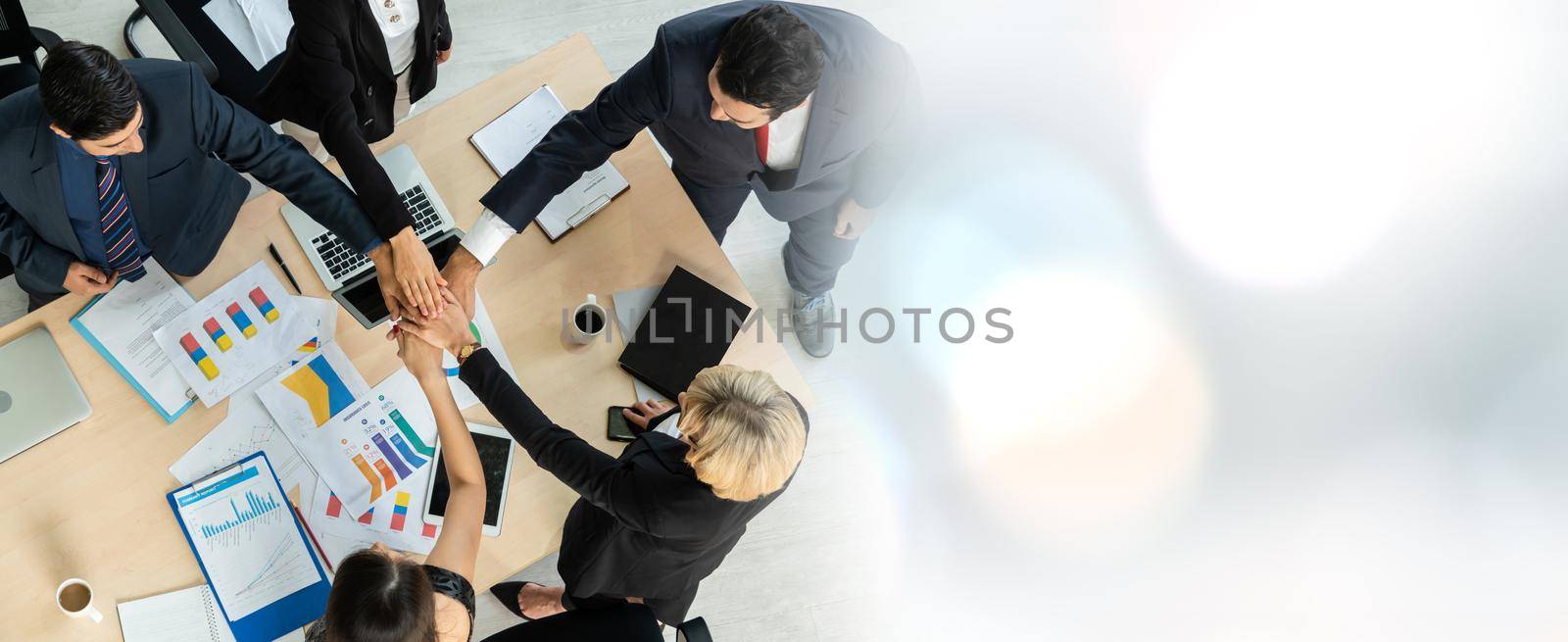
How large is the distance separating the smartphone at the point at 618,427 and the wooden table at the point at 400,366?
0.02 meters

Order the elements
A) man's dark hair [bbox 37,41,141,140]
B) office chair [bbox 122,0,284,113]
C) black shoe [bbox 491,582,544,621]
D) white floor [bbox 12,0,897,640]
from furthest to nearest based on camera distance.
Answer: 1. white floor [bbox 12,0,897,640]
2. black shoe [bbox 491,582,544,621]
3. office chair [bbox 122,0,284,113]
4. man's dark hair [bbox 37,41,141,140]

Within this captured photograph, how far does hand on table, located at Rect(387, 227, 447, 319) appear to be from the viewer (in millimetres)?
1800

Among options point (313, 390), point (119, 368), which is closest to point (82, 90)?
point (119, 368)

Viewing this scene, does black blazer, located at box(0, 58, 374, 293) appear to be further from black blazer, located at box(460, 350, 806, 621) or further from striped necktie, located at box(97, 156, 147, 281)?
black blazer, located at box(460, 350, 806, 621)

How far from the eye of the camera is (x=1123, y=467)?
3.01 m

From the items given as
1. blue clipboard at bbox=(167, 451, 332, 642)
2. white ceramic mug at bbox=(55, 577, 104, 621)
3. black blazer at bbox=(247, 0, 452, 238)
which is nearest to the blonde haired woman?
black blazer at bbox=(247, 0, 452, 238)

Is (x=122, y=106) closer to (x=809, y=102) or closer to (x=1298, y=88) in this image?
(x=809, y=102)

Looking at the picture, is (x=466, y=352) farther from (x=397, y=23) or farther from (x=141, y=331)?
(x=397, y=23)

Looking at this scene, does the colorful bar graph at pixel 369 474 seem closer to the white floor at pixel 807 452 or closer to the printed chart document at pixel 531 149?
the printed chart document at pixel 531 149

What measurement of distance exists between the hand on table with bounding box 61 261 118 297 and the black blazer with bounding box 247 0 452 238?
542mm

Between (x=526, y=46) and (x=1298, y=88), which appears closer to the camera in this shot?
(x=526, y=46)

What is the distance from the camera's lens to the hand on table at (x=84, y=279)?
1.85 m

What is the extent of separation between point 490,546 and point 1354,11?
4.14 meters

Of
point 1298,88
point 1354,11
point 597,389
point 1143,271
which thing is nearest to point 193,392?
point 597,389
